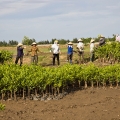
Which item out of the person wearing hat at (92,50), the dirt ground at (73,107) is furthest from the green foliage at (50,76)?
the person wearing hat at (92,50)

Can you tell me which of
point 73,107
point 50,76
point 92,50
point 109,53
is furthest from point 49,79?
point 92,50

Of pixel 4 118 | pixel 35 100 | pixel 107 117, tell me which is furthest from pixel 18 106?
pixel 107 117

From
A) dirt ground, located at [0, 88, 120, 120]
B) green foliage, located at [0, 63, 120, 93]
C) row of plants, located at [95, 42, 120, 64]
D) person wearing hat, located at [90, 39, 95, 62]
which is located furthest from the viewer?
person wearing hat, located at [90, 39, 95, 62]

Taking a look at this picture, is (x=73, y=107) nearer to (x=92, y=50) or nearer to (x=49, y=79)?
(x=49, y=79)

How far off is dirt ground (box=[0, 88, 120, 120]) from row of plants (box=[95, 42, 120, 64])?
233 inches

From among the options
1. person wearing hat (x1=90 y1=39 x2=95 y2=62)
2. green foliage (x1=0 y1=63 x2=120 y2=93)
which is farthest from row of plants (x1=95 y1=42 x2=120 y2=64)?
green foliage (x1=0 y1=63 x2=120 y2=93)

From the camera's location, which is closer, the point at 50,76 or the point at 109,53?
the point at 50,76

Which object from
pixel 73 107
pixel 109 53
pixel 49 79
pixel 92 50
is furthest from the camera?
pixel 92 50

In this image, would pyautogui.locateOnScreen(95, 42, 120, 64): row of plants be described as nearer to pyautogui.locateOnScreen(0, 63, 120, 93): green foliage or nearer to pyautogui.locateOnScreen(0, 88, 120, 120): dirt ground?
pyautogui.locateOnScreen(0, 63, 120, 93): green foliage

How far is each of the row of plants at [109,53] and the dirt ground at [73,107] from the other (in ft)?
19.4

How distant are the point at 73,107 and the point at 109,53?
8646mm

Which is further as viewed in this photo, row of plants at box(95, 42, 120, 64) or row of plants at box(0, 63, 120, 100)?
row of plants at box(95, 42, 120, 64)

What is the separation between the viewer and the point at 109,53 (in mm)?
18312

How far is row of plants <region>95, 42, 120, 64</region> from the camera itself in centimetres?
1794
